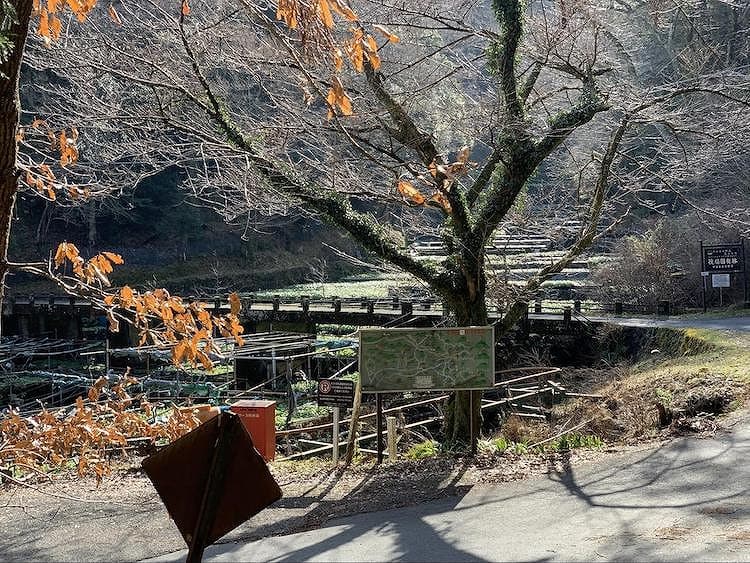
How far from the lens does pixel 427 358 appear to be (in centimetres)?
1110

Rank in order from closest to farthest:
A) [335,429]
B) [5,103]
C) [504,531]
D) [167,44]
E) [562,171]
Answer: [5,103], [504,531], [335,429], [167,44], [562,171]

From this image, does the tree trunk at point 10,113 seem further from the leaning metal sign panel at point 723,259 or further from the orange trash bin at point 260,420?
the leaning metal sign panel at point 723,259

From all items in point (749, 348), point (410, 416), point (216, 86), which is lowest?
point (410, 416)

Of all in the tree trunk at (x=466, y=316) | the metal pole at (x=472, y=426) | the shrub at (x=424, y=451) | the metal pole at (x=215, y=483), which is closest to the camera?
the metal pole at (x=215, y=483)

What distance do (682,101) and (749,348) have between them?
18.2 ft

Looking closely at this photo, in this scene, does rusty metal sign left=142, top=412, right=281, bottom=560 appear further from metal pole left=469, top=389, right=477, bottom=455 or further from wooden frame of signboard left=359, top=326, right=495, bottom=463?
metal pole left=469, top=389, right=477, bottom=455

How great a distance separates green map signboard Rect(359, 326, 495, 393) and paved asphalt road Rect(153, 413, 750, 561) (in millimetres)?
1785

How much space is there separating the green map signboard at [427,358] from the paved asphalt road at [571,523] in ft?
5.86

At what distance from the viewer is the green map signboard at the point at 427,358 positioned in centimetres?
1109

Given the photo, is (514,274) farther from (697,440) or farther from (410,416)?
(410,416)

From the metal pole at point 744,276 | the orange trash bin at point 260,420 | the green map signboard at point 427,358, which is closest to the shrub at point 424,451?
the green map signboard at point 427,358

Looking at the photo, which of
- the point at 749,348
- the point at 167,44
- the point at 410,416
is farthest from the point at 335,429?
the point at 749,348

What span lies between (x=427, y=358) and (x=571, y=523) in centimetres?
348

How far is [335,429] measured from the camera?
39.0ft
